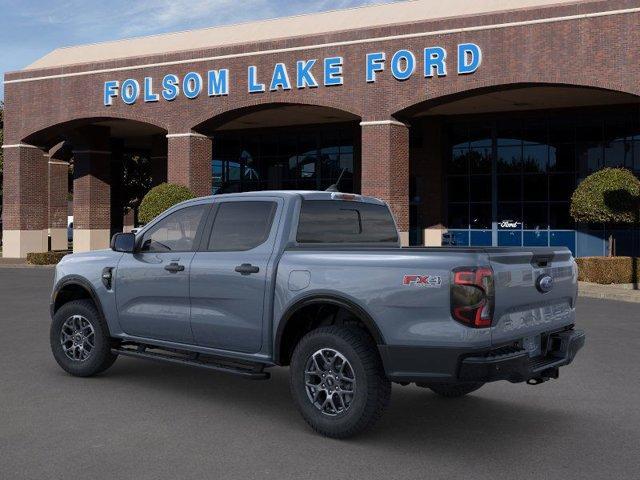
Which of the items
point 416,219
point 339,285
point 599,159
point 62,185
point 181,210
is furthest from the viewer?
point 62,185

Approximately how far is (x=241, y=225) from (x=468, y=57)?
20694 millimetres

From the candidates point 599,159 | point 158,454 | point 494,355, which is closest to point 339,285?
point 494,355

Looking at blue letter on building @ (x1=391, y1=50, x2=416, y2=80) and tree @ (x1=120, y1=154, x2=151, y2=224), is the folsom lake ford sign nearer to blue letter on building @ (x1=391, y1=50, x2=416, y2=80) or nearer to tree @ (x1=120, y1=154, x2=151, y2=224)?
blue letter on building @ (x1=391, y1=50, x2=416, y2=80)

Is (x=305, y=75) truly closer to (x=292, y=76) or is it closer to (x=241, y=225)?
(x=292, y=76)

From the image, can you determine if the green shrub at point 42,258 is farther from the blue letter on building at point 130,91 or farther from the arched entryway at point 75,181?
the blue letter on building at point 130,91

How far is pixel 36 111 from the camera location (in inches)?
1426

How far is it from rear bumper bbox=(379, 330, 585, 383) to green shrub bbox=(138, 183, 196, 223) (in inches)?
935

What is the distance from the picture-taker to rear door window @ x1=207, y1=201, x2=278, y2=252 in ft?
22.3

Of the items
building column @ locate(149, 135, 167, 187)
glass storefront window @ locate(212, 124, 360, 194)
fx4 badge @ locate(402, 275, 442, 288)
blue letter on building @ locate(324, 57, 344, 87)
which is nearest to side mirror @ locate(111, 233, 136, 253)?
fx4 badge @ locate(402, 275, 442, 288)

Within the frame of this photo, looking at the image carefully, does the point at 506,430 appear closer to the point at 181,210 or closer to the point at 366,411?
the point at 366,411

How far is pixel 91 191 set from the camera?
38938 mm

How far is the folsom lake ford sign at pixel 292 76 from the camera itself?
26.4 meters

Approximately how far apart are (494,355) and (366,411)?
103 centimetres

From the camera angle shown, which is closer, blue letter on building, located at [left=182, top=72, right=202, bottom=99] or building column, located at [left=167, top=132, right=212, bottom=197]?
blue letter on building, located at [left=182, top=72, right=202, bottom=99]
